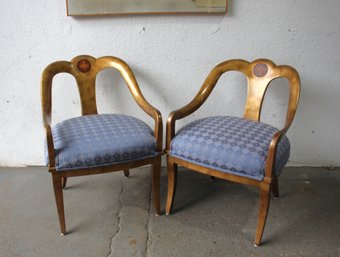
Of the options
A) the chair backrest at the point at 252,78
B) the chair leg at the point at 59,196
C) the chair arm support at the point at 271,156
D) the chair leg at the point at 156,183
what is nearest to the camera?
the chair arm support at the point at 271,156

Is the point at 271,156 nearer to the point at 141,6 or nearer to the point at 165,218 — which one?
the point at 165,218

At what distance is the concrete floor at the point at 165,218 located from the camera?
1.57 metres

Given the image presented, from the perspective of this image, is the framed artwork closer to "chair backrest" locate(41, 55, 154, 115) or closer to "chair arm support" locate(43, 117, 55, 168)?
"chair backrest" locate(41, 55, 154, 115)

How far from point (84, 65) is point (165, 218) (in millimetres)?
1016

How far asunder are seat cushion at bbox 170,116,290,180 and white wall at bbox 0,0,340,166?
0.49 m

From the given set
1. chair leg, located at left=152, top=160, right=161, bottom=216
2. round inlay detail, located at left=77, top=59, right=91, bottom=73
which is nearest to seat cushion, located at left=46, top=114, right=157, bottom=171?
chair leg, located at left=152, top=160, right=161, bottom=216

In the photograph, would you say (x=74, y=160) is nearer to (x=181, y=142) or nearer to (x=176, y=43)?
(x=181, y=142)

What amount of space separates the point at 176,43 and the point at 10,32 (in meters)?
1.04

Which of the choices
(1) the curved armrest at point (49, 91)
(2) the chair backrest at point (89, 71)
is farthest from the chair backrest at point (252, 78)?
(1) the curved armrest at point (49, 91)

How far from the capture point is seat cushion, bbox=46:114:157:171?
4.90 ft

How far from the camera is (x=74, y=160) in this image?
4.88ft

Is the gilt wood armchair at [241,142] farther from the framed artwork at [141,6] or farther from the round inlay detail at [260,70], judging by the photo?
the framed artwork at [141,6]

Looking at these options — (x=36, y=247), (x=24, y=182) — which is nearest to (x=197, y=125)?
(x=36, y=247)

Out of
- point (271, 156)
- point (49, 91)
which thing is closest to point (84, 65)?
point (49, 91)
